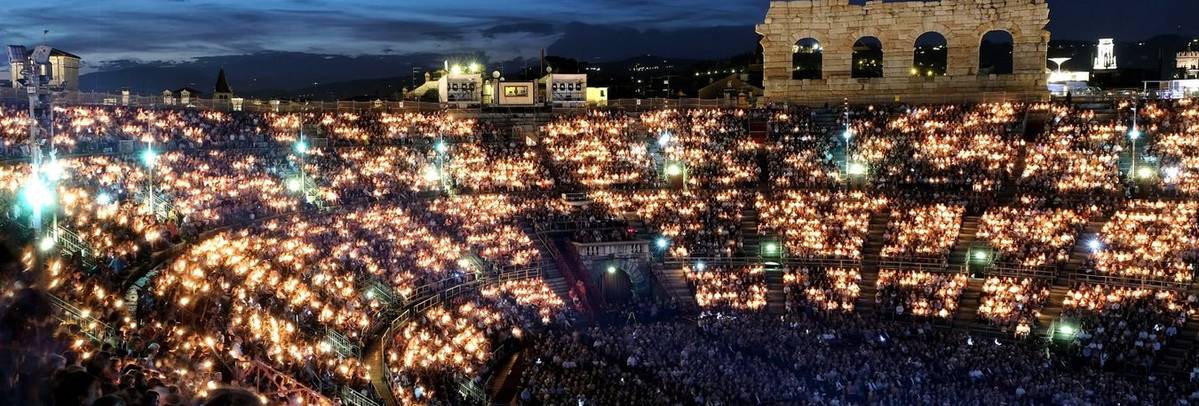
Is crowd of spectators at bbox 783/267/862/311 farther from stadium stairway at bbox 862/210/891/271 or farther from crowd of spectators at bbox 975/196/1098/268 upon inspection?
crowd of spectators at bbox 975/196/1098/268

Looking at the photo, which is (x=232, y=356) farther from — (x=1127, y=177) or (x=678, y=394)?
(x=1127, y=177)

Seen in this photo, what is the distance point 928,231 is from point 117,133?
2815 centimetres

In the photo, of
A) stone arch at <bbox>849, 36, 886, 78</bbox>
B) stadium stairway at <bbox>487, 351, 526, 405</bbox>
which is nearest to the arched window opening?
stone arch at <bbox>849, 36, 886, 78</bbox>

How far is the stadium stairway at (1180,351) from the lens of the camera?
31.6 meters

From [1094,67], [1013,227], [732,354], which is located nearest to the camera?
[732,354]

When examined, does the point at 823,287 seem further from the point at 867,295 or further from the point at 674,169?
the point at 674,169

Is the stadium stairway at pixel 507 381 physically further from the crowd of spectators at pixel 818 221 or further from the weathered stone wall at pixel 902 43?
the weathered stone wall at pixel 902 43

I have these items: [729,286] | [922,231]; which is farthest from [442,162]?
[922,231]

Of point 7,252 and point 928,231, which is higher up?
point 7,252

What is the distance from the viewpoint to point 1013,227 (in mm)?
40031

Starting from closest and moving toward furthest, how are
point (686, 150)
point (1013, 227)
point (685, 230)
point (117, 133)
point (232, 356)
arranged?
point (232, 356) < point (117, 133) < point (1013, 227) < point (685, 230) < point (686, 150)

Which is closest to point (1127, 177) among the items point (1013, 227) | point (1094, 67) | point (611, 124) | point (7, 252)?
point (1013, 227)

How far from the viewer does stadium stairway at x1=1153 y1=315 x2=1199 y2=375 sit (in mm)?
31641

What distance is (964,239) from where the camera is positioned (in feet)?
134
